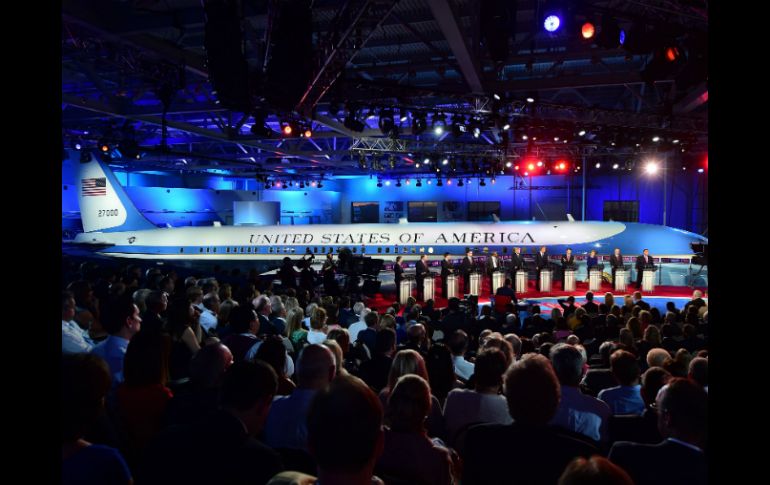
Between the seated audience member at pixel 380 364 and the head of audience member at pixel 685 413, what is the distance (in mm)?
3195

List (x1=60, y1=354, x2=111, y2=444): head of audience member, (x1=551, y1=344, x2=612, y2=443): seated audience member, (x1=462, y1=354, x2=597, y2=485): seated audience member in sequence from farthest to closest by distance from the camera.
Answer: (x1=551, y1=344, x2=612, y2=443): seated audience member, (x1=60, y1=354, x2=111, y2=444): head of audience member, (x1=462, y1=354, x2=597, y2=485): seated audience member

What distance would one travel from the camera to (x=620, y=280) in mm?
22578

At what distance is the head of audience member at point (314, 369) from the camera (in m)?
4.09

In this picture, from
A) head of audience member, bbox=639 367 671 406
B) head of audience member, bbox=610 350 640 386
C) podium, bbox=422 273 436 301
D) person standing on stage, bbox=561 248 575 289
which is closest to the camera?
head of audience member, bbox=639 367 671 406

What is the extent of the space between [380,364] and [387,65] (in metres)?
14.1

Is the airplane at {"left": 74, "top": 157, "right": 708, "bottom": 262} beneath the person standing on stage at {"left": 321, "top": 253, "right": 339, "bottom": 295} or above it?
above

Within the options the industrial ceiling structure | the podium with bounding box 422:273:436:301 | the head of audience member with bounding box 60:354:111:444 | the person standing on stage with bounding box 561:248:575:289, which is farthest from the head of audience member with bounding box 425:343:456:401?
the person standing on stage with bounding box 561:248:575:289

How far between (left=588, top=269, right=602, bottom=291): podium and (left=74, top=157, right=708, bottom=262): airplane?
294 centimetres

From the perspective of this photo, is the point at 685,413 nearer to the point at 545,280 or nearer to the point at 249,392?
the point at 249,392

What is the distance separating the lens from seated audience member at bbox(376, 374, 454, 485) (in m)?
2.98

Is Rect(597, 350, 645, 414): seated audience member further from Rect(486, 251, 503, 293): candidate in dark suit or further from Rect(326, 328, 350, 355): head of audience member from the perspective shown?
Rect(486, 251, 503, 293): candidate in dark suit

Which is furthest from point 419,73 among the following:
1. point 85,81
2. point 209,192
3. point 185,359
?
point 209,192

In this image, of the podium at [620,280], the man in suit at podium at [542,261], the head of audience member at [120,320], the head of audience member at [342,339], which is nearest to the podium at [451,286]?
the man in suit at podium at [542,261]

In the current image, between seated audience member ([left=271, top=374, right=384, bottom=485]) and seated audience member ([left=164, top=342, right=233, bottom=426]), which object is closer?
seated audience member ([left=271, top=374, right=384, bottom=485])
